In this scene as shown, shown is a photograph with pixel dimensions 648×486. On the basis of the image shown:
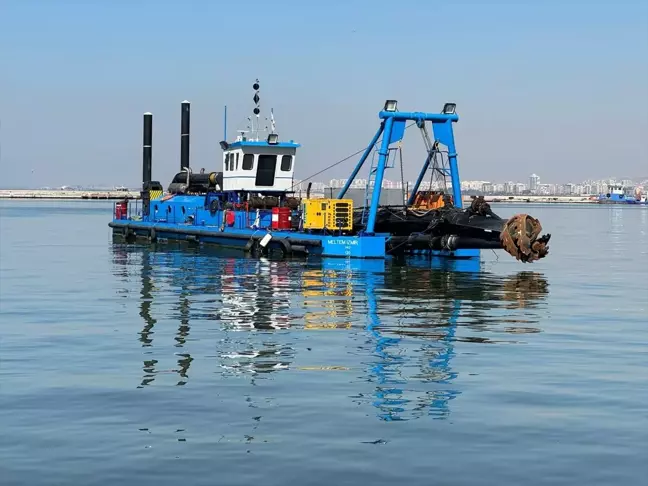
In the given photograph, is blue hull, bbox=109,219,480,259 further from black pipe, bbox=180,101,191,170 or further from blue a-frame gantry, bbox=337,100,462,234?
black pipe, bbox=180,101,191,170

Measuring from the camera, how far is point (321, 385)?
14.9 m

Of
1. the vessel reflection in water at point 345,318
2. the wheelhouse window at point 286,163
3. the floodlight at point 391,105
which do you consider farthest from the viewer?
the wheelhouse window at point 286,163

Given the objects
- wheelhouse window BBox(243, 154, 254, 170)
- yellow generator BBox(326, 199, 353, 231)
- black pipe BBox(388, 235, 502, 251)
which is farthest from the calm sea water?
wheelhouse window BBox(243, 154, 254, 170)

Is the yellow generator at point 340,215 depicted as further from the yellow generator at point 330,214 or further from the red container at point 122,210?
the red container at point 122,210

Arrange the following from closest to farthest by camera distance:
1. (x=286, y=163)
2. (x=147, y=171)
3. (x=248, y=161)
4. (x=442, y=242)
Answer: (x=442, y=242)
(x=248, y=161)
(x=286, y=163)
(x=147, y=171)

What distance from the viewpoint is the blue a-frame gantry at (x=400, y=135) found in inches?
1594

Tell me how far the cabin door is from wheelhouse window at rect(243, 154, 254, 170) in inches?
15.7

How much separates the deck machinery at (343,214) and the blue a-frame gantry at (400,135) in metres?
0.04

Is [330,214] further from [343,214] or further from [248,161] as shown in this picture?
[248,161]

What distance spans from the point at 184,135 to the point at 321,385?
171ft

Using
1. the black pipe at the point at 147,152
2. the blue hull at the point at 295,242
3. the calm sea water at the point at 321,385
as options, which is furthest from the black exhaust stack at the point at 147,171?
the calm sea water at the point at 321,385

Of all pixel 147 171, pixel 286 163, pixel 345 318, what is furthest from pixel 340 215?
pixel 147 171

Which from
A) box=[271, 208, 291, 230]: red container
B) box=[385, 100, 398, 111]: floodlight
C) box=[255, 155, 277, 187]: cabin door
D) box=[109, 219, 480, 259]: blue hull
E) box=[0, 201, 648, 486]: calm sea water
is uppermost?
box=[385, 100, 398, 111]: floodlight

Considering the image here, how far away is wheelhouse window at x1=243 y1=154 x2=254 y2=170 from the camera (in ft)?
170
